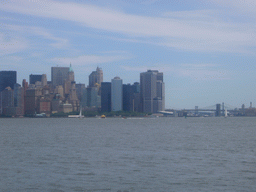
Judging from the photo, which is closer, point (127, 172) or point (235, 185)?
point (235, 185)

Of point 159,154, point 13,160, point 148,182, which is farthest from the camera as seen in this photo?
point 159,154

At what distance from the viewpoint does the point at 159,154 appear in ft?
152

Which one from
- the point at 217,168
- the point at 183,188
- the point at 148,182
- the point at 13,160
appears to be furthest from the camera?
the point at 13,160

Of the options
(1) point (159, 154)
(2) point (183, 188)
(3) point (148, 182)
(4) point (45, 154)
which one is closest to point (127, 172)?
(3) point (148, 182)

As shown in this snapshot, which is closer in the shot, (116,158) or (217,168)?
(217,168)

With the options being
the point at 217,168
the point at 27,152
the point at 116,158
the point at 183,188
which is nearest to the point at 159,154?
the point at 116,158

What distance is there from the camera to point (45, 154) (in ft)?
153

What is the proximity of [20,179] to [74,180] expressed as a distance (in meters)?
3.99

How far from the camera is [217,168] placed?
35688 mm

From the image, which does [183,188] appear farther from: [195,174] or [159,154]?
[159,154]

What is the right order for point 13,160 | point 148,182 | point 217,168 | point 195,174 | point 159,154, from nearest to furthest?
1. point 148,182
2. point 195,174
3. point 217,168
4. point 13,160
5. point 159,154

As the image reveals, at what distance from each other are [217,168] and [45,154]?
20.1m

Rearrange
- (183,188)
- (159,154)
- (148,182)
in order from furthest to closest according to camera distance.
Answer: (159,154), (148,182), (183,188)

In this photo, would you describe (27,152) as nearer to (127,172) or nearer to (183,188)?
(127,172)
